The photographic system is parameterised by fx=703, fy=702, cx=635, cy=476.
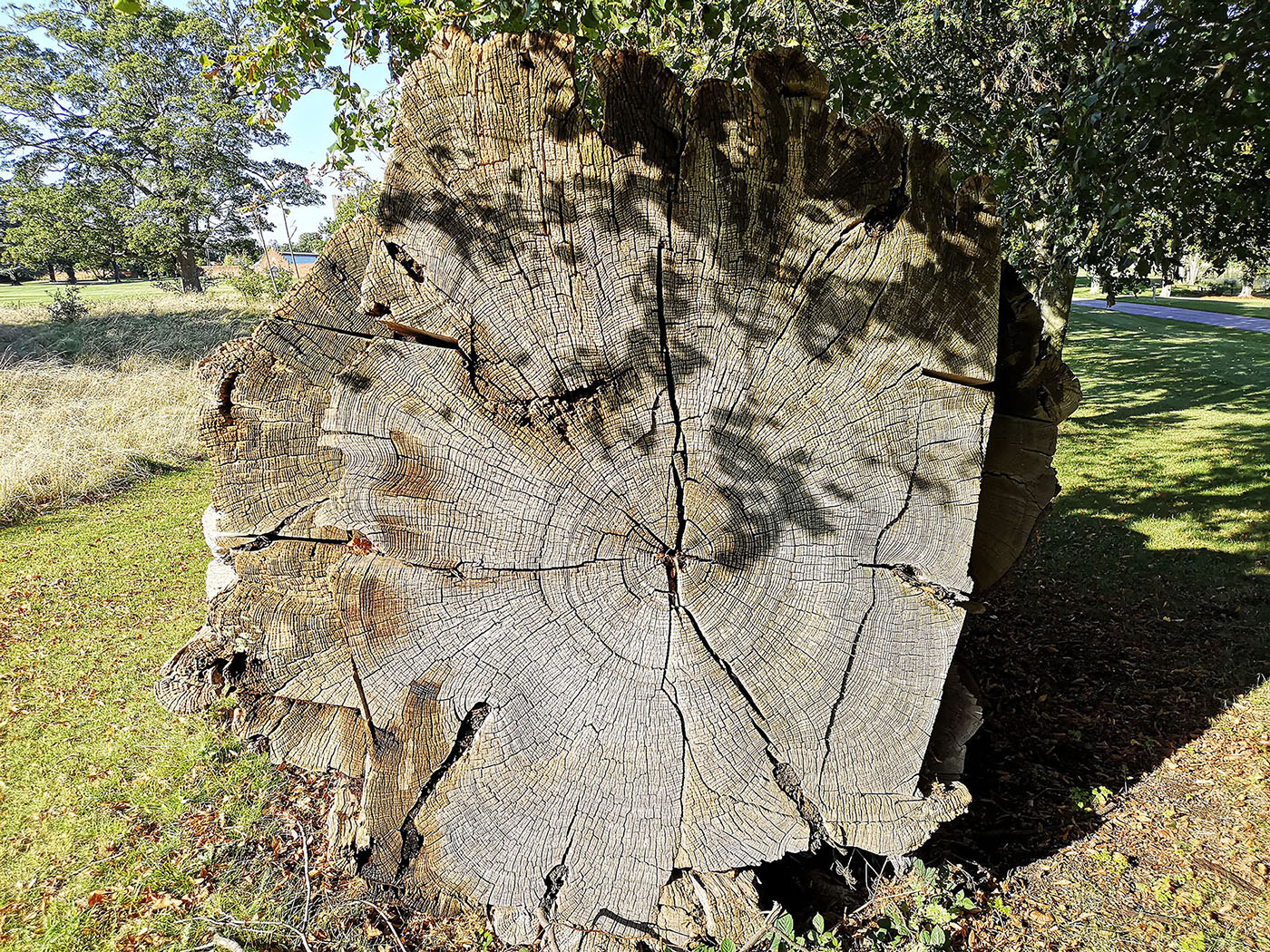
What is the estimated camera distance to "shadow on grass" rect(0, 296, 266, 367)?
10844 mm

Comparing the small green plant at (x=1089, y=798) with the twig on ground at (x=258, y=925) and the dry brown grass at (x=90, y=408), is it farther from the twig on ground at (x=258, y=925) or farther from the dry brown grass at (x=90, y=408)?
the dry brown grass at (x=90, y=408)

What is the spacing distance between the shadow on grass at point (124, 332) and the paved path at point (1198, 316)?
20625mm

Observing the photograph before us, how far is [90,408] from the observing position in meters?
8.35

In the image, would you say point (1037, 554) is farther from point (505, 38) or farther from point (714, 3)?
point (505, 38)

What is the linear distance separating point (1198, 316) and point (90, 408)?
30187 mm

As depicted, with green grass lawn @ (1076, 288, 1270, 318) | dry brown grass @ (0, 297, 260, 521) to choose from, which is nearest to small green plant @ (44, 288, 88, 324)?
dry brown grass @ (0, 297, 260, 521)

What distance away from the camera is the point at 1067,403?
2471mm

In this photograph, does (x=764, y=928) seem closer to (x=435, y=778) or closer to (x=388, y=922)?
(x=435, y=778)

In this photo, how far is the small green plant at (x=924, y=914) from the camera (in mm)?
2137

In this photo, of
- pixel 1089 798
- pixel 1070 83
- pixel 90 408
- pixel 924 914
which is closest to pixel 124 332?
pixel 90 408

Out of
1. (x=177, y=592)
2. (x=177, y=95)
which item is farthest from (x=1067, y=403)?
(x=177, y=95)

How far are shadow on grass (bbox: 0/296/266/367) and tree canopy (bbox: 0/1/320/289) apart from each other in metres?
3.59

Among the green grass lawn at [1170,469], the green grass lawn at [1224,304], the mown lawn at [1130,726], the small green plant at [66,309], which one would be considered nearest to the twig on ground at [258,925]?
the mown lawn at [1130,726]

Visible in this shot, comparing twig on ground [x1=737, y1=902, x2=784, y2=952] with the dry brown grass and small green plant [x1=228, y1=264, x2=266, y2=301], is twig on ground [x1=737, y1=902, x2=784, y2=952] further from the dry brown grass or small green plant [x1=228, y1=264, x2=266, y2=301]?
small green plant [x1=228, y1=264, x2=266, y2=301]
